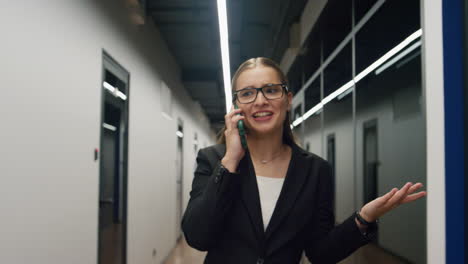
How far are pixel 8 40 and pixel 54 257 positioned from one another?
1322mm

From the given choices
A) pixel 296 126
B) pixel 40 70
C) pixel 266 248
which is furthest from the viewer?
pixel 296 126

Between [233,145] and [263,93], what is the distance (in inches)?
9.6

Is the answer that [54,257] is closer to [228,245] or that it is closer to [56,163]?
[56,163]

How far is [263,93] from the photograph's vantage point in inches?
45.3

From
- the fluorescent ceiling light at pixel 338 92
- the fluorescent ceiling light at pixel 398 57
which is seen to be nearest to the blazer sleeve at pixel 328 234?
the fluorescent ceiling light at pixel 398 57

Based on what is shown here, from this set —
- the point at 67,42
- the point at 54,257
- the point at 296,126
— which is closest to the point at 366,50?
the point at 67,42

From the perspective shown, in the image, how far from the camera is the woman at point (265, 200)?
3.32 ft

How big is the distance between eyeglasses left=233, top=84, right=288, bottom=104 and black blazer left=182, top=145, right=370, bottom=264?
0.71ft

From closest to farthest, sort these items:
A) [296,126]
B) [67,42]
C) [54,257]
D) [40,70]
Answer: [40,70], [54,257], [67,42], [296,126]

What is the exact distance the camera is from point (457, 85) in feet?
4.15

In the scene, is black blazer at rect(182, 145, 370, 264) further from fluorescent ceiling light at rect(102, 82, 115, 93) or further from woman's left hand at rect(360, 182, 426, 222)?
fluorescent ceiling light at rect(102, 82, 115, 93)

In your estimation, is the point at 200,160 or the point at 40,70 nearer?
the point at 200,160

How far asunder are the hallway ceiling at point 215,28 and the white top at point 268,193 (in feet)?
7.20

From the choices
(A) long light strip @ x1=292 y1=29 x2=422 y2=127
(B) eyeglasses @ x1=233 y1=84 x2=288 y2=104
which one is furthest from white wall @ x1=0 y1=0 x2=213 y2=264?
(A) long light strip @ x1=292 y1=29 x2=422 y2=127
